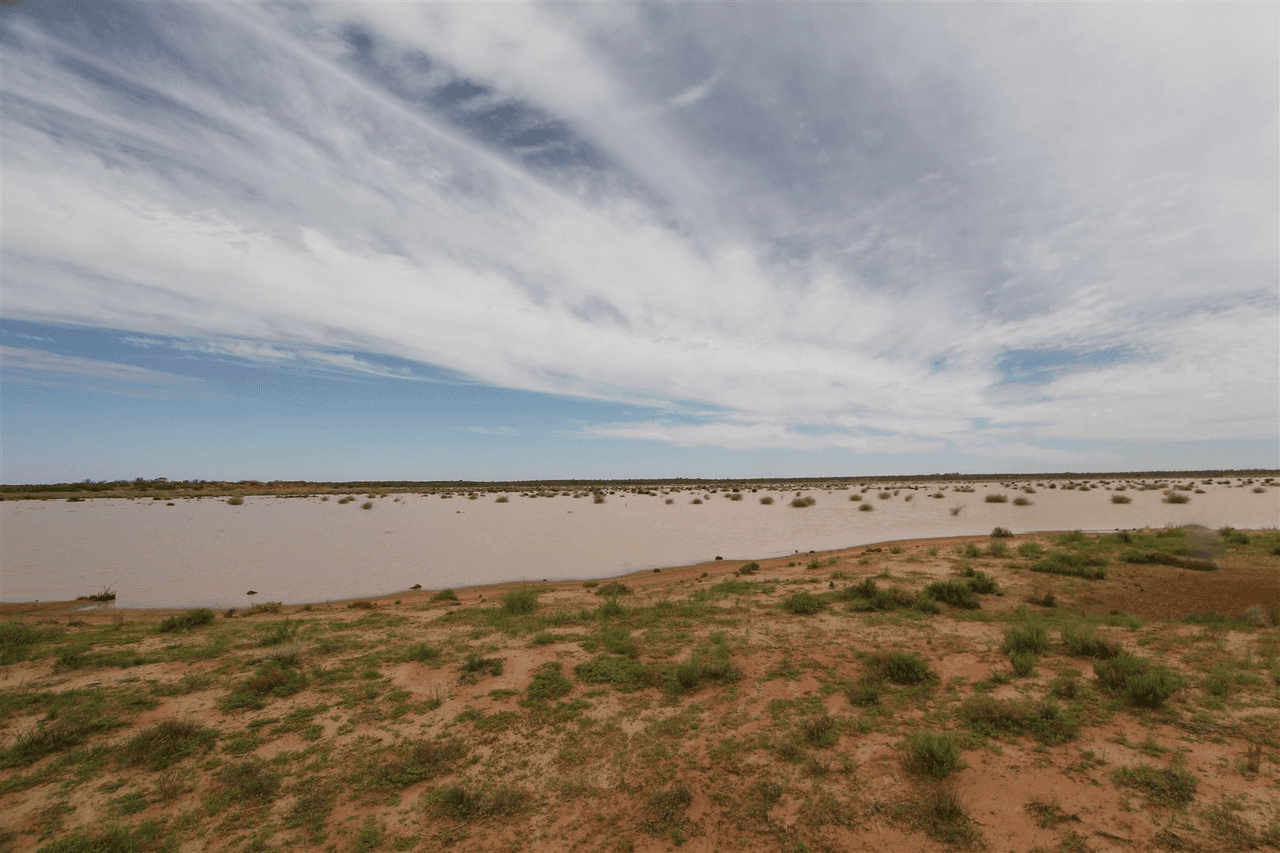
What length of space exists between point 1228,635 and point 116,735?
61.8 feet

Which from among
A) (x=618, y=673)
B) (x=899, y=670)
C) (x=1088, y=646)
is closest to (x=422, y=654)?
(x=618, y=673)

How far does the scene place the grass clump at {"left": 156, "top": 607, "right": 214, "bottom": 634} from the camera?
11.2 m

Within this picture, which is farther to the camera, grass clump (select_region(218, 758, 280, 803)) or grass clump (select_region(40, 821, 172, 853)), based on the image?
grass clump (select_region(218, 758, 280, 803))

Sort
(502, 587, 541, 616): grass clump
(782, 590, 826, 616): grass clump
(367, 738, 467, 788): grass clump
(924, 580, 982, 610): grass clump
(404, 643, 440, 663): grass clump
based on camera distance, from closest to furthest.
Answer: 1. (367, 738, 467, 788): grass clump
2. (404, 643, 440, 663): grass clump
3. (782, 590, 826, 616): grass clump
4. (924, 580, 982, 610): grass clump
5. (502, 587, 541, 616): grass clump

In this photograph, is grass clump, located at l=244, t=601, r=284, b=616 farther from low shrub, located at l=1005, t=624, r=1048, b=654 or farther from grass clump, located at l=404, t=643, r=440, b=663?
low shrub, located at l=1005, t=624, r=1048, b=654

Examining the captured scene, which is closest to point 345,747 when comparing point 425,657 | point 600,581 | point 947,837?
point 425,657

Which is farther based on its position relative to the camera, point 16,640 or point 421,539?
point 421,539

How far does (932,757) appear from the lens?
5680 mm

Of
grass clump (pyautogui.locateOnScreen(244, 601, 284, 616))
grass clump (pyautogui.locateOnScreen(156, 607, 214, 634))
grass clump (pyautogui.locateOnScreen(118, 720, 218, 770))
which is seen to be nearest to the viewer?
grass clump (pyautogui.locateOnScreen(118, 720, 218, 770))

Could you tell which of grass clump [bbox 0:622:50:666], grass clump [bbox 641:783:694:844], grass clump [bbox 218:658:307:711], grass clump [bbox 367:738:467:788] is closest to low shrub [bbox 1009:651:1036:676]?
grass clump [bbox 641:783:694:844]

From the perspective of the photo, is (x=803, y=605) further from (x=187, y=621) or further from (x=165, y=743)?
(x=187, y=621)

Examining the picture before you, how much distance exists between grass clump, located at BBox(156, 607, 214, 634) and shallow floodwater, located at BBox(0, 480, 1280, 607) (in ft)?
9.35

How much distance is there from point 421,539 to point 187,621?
14.0 m

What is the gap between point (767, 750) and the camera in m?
6.27
